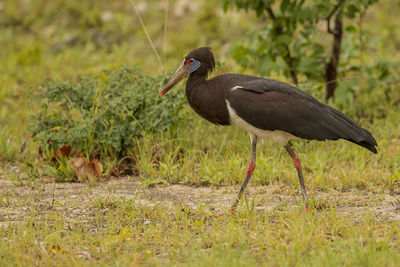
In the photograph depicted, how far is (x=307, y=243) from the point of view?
147 inches

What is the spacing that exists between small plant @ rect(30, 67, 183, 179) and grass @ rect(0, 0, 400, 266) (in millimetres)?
175

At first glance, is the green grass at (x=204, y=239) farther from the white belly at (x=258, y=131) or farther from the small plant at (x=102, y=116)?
the small plant at (x=102, y=116)

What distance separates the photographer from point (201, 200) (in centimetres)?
498

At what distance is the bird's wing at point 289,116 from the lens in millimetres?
4426

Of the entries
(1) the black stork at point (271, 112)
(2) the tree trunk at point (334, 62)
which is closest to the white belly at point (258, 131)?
(1) the black stork at point (271, 112)

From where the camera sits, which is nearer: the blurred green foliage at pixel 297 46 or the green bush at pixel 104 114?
the green bush at pixel 104 114

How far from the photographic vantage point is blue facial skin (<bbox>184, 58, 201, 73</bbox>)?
479cm

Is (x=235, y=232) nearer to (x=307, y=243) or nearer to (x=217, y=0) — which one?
(x=307, y=243)

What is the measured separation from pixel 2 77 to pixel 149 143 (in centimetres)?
347

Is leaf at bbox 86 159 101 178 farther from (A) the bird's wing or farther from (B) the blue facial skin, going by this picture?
(A) the bird's wing

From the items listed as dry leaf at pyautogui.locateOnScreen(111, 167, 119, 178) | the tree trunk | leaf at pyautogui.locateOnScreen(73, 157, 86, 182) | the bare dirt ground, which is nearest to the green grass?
the bare dirt ground

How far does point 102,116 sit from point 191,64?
139 centimetres

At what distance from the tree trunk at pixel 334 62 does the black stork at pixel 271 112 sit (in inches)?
87.9

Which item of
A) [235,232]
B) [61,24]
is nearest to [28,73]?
[61,24]
